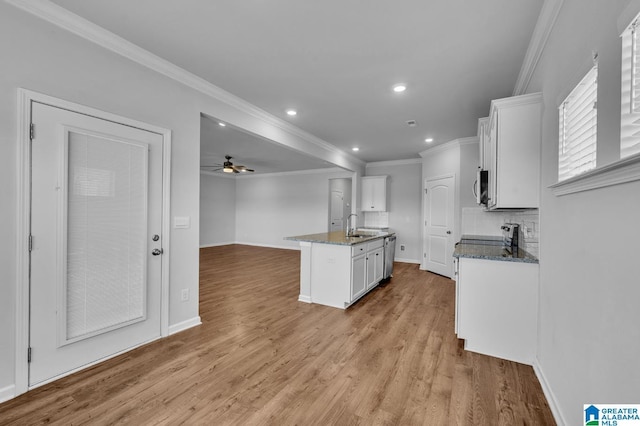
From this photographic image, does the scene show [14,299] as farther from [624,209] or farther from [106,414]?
[624,209]

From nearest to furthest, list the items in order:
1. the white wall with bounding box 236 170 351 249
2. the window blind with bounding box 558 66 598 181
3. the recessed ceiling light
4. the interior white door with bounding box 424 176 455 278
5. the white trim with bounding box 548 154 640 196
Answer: the white trim with bounding box 548 154 640 196
the window blind with bounding box 558 66 598 181
the recessed ceiling light
the interior white door with bounding box 424 176 455 278
the white wall with bounding box 236 170 351 249

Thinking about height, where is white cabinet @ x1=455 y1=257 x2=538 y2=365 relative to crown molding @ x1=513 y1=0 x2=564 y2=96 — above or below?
below

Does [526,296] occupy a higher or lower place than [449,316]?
higher

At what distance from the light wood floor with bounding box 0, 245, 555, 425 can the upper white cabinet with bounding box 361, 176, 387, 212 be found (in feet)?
13.2

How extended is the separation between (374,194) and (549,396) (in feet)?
18.6

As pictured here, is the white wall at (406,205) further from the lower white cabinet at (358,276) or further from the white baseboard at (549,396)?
the white baseboard at (549,396)

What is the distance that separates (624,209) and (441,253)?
195 inches

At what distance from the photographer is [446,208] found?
564 centimetres

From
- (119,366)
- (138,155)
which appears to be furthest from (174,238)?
(119,366)

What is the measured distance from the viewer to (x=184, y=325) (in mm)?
2918

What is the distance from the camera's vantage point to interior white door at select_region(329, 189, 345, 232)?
8.88 metres

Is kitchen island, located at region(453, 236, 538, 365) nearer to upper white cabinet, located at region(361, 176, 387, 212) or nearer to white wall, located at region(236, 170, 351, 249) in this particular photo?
upper white cabinet, located at region(361, 176, 387, 212)

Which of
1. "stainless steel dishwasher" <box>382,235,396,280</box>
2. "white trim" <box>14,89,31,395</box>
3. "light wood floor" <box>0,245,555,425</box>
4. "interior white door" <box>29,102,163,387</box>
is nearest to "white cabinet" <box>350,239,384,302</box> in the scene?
"stainless steel dishwasher" <box>382,235,396,280</box>

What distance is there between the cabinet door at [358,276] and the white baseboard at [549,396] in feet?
6.53
